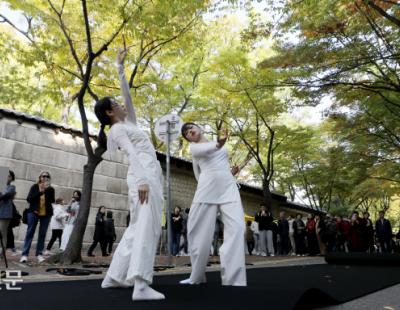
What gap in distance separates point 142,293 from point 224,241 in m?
1.35

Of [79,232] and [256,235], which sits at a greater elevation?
[256,235]

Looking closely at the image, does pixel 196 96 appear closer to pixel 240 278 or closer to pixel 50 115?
pixel 50 115

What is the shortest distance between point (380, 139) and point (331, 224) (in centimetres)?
383

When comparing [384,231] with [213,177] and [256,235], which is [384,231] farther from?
[213,177]

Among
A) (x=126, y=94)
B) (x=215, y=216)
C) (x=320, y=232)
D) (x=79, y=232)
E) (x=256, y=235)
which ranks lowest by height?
(x=215, y=216)

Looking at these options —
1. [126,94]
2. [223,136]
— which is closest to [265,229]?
[223,136]

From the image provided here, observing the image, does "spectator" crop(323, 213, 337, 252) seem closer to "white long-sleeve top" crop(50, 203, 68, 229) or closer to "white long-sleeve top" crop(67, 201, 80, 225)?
"white long-sleeve top" crop(67, 201, 80, 225)

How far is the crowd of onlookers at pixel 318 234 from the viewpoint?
14.1m

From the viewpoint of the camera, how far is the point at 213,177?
435cm

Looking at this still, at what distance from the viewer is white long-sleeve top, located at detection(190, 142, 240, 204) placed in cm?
428

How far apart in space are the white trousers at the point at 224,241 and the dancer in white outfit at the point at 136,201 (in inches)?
34.6

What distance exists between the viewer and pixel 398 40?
904 centimetres

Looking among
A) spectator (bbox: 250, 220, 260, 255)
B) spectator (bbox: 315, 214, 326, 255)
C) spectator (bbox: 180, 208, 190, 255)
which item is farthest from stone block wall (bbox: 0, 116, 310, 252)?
spectator (bbox: 315, 214, 326, 255)

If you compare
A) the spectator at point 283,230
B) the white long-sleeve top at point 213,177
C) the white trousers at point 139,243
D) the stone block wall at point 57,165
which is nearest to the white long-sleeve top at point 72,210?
the stone block wall at point 57,165
